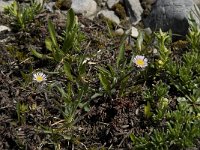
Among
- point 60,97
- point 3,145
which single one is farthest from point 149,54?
point 3,145

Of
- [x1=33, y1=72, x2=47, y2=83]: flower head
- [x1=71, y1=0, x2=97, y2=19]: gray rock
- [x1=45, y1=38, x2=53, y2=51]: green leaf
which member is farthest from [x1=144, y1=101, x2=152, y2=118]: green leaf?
[x1=71, y1=0, x2=97, y2=19]: gray rock

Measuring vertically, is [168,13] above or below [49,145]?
above

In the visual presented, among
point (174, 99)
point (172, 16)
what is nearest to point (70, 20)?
point (172, 16)

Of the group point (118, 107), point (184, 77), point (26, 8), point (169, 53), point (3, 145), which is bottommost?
point (3, 145)

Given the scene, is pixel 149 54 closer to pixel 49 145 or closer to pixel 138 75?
pixel 138 75

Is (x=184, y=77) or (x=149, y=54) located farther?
(x=149, y=54)

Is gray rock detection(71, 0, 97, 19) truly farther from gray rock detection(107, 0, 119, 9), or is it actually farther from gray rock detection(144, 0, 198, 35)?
gray rock detection(144, 0, 198, 35)

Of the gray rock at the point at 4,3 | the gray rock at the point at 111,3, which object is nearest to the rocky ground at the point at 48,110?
the gray rock at the point at 4,3

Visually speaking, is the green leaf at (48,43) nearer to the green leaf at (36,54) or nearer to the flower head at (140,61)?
the green leaf at (36,54)
